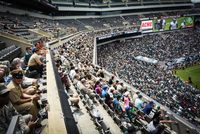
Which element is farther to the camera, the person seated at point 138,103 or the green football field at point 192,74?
the green football field at point 192,74

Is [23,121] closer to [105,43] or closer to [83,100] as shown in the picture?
[83,100]

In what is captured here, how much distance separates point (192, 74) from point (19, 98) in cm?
3556

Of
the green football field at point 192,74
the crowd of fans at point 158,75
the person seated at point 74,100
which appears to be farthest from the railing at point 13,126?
the green football field at point 192,74

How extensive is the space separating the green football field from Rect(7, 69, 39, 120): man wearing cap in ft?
96.2

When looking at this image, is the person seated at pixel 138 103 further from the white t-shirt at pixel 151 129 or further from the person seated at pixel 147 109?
the white t-shirt at pixel 151 129

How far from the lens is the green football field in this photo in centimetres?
3399

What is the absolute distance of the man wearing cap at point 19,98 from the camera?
5.17 metres

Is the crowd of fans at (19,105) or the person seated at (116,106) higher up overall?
the crowd of fans at (19,105)

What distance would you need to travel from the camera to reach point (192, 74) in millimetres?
37625

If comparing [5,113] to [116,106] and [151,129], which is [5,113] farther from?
[116,106]

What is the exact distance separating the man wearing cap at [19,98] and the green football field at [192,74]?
29312 mm

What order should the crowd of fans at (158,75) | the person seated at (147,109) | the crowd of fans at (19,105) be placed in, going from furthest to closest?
the crowd of fans at (158,75) → the person seated at (147,109) → the crowd of fans at (19,105)

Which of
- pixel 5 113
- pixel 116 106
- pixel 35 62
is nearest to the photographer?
pixel 5 113

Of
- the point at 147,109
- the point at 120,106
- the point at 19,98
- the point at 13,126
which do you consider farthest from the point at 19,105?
the point at 147,109
